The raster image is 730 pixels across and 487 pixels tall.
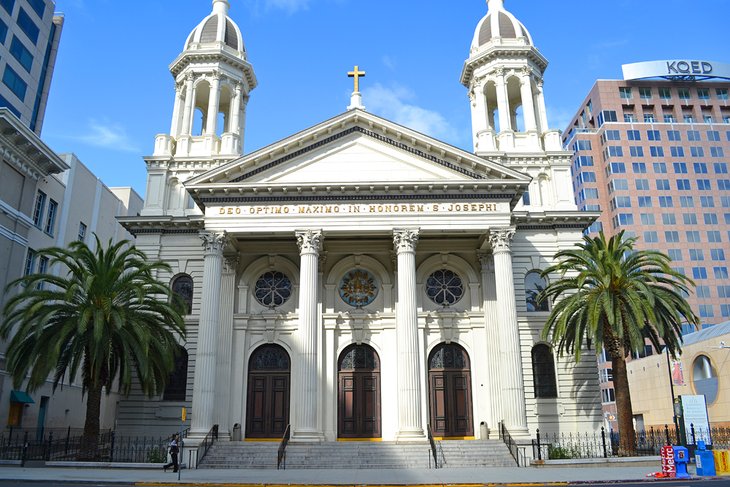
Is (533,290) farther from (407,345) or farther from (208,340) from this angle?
(208,340)

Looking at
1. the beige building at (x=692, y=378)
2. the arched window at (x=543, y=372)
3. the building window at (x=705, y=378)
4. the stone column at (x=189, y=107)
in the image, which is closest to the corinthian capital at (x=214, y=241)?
the stone column at (x=189, y=107)

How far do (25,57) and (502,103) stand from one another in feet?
93.9

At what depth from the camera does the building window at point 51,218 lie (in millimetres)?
35656

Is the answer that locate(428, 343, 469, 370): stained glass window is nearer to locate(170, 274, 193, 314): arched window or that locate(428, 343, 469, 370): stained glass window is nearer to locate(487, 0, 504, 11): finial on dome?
locate(170, 274, 193, 314): arched window

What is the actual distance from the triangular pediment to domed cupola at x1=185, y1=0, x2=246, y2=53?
475 inches

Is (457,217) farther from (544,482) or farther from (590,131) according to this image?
(590,131)

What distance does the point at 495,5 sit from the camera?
1577 inches

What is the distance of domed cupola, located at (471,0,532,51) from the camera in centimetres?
3734

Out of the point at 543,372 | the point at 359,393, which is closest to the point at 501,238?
the point at 543,372

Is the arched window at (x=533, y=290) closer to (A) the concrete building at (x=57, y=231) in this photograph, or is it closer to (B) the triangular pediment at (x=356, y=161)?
(B) the triangular pediment at (x=356, y=161)

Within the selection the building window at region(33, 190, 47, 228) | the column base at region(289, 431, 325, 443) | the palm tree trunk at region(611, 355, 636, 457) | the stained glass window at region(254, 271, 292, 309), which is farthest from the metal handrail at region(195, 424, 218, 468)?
the palm tree trunk at region(611, 355, 636, 457)

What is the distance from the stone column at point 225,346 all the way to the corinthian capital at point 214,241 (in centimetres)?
292

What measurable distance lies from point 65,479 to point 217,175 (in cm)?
1433

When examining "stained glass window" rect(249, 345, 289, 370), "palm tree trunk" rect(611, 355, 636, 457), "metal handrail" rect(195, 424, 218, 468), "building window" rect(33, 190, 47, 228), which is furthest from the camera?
"building window" rect(33, 190, 47, 228)
